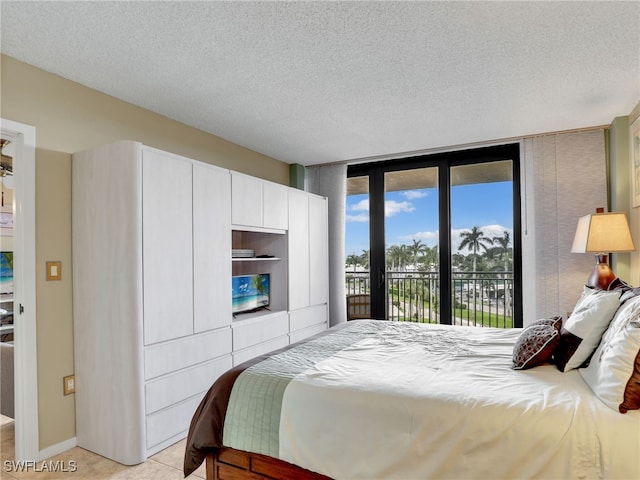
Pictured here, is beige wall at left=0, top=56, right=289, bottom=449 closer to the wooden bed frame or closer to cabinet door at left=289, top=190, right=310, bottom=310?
the wooden bed frame

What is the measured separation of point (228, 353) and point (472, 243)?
3039mm

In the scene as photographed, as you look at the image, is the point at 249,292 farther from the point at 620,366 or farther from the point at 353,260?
the point at 620,366

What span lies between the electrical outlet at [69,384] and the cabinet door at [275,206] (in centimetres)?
201

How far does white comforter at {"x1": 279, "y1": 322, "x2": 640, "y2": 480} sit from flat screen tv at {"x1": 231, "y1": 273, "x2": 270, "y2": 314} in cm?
187

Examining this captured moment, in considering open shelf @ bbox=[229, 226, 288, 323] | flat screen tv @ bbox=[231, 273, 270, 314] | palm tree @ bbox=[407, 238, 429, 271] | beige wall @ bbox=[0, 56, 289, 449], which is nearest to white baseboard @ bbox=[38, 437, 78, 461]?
beige wall @ bbox=[0, 56, 289, 449]

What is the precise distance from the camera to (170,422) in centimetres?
279

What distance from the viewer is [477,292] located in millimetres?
4688

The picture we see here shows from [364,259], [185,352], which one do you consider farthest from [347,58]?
[364,259]

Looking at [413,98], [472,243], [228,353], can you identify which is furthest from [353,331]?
[472,243]

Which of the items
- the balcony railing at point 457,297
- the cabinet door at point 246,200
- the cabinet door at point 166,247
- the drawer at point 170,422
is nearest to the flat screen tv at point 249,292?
the cabinet door at point 246,200

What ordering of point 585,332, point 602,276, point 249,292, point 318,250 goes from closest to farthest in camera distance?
point 585,332 → point 602,276 → point 249,292 → point 318,250

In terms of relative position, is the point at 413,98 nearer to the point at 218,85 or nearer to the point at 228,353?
the point at 218,85

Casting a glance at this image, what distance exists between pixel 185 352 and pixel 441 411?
6.66 ft

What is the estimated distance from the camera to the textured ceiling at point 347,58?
201cm
